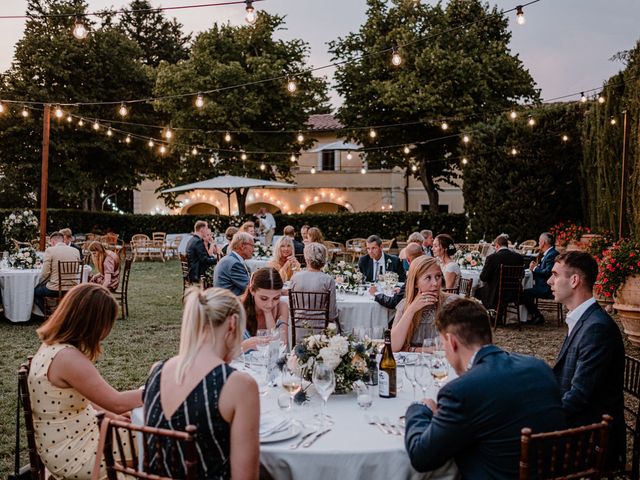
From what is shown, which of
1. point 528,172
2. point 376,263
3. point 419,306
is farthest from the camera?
point 528,172

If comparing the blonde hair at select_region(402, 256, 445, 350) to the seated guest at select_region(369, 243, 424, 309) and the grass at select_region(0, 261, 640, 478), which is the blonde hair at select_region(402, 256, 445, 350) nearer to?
the seated guest at select_region(369, 243, 424, 309)

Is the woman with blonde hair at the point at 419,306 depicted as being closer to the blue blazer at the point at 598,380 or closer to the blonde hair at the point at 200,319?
the blue blazer at the point at 598,380

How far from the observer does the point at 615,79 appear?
1291cm

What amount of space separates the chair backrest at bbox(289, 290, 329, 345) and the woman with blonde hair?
1632 millimetres

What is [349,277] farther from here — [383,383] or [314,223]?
[314,223]

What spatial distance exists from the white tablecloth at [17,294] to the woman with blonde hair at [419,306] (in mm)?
6971

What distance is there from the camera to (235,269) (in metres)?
7.23

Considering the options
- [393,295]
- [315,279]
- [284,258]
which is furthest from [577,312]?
[284,258]

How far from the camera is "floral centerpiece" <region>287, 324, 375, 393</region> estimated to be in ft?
9.90

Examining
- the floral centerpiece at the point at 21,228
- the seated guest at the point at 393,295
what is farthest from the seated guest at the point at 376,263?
the floral centerpiece at the point at 21,228

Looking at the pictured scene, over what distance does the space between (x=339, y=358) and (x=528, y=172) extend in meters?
17.4

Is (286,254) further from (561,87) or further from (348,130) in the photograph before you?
(561,87)

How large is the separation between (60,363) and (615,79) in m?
13.5

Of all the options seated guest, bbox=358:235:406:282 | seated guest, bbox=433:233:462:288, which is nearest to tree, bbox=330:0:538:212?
seated guest, bbox=358:235:406:282
